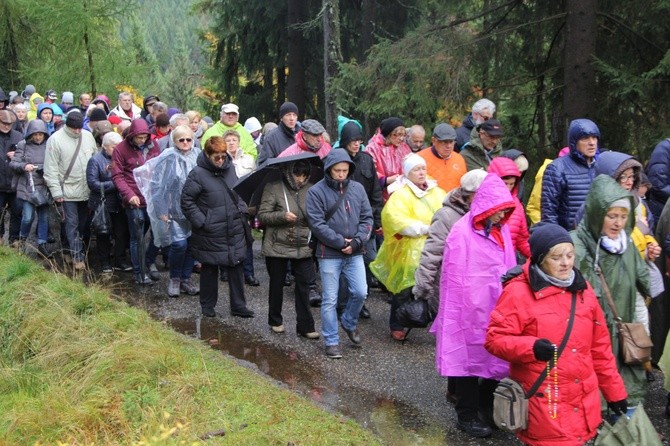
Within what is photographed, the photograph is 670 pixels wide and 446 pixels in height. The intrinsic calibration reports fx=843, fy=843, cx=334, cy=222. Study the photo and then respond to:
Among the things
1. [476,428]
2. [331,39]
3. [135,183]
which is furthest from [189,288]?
[331,39]

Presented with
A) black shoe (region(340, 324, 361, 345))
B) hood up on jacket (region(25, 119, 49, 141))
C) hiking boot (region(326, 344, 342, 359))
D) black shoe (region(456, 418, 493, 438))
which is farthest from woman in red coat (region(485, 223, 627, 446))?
hood up on jacket (region(25, 119, 49, 141))

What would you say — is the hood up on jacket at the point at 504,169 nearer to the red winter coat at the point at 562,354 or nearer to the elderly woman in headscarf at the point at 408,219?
the elderly woman in headscarf at the point at 408,219

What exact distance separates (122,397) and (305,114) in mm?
17066

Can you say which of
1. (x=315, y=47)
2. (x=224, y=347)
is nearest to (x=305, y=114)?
(x=315, y=47)

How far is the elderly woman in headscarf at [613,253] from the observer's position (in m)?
5.96

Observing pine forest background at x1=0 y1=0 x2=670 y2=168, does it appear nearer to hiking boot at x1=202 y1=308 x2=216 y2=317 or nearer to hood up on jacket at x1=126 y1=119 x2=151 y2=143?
hood up on jacket at x1=126 y1=119 x2=151 y2=143

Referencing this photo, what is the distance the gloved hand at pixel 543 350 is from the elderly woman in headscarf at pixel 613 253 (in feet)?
3.49

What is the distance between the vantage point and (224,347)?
28.1 ft

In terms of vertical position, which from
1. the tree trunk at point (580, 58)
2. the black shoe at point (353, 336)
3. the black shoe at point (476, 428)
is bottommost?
the black shoe at point (476, 428)

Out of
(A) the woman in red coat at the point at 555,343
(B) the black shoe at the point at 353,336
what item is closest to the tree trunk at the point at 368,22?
(B) the black shoe at the point at 353,336

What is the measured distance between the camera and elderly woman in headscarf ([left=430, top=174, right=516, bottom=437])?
6.14 metres

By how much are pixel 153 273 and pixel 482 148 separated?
4739 mm

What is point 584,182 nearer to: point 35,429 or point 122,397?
point 122,397

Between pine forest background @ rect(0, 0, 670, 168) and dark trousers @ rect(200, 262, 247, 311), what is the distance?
548 cm
